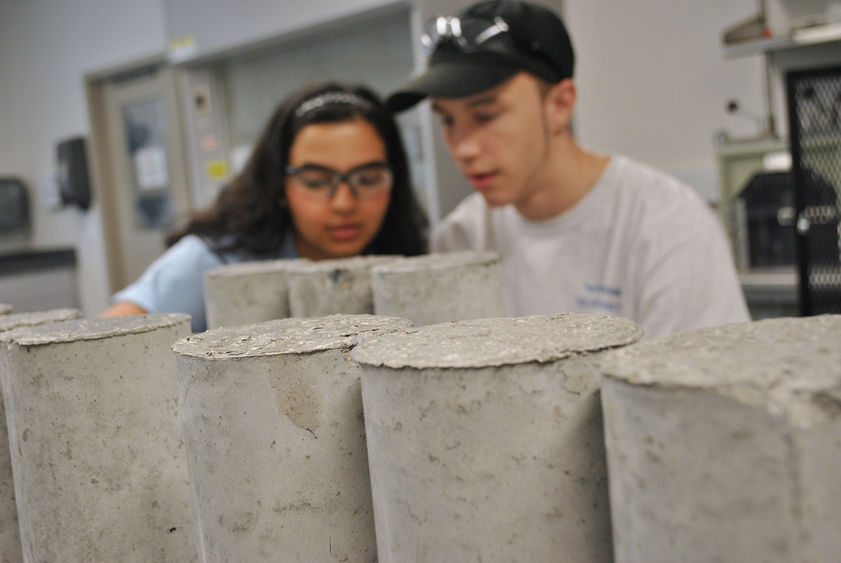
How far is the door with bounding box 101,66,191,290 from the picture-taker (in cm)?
469

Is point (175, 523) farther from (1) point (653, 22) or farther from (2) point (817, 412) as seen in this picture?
(1) point (653, 22)

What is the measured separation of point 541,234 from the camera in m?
1.86


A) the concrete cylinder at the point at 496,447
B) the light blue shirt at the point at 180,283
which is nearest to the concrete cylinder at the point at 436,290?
the concrete cylinder at the point at 496,447

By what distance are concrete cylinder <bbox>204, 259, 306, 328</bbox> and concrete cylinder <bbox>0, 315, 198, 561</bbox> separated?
35 cm

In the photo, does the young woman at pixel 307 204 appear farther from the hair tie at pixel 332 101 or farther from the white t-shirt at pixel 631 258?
the white t-shirt at pixel 631 258

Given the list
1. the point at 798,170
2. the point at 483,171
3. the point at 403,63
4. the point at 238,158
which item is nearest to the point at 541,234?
the point at 483,171

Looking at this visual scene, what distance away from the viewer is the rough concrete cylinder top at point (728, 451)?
41 centimetres

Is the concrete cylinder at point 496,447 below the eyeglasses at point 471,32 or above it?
below

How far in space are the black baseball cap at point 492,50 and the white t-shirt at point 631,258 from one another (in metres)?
0.34

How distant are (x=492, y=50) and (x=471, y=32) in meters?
0.08

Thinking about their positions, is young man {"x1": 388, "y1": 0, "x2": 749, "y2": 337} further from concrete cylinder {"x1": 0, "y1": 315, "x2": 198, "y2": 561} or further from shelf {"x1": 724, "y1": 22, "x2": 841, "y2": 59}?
shelf {"x1": 724, "y1": 22, "x2": 841, "y2": 59}

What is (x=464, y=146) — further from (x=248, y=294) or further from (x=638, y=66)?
(x=638, y=66)

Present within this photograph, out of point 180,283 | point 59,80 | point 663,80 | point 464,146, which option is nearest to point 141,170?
point 59,80

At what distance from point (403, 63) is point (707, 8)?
1499 millimetres
